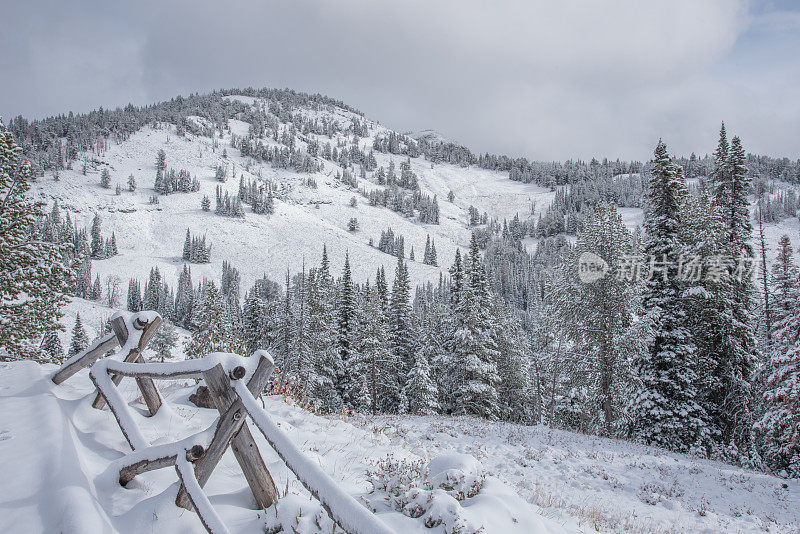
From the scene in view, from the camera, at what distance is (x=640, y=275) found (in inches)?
803

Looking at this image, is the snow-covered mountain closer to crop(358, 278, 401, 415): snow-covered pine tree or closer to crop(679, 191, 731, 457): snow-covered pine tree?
crop(679, 191, 731, 457): snow-covered pine tree

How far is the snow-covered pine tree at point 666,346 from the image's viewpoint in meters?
18.9

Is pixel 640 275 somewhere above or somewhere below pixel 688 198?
below

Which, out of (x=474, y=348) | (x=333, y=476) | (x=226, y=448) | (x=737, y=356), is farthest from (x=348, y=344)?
(x=226, y=448)

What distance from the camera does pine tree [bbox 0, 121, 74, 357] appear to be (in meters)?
12.4

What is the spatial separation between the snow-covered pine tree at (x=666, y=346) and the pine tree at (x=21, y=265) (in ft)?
80.2

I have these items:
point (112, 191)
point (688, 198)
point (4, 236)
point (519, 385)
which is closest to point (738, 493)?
point (688, 198)

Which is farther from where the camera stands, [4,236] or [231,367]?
[4,236]

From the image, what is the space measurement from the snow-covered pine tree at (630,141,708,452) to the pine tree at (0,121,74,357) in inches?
963

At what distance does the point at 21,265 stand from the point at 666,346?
26276 millimetres

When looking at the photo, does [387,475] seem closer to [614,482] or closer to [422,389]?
[614,482]

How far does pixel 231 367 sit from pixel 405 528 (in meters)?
2.33

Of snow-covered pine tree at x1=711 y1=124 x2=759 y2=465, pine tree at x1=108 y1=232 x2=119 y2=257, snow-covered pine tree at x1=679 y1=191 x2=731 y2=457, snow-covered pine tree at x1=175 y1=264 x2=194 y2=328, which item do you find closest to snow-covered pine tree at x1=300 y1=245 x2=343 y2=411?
snow-covered pine tree at x1=679 y1=191 x2=731 y2=457

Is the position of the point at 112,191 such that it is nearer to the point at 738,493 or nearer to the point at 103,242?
the point at 103,242
